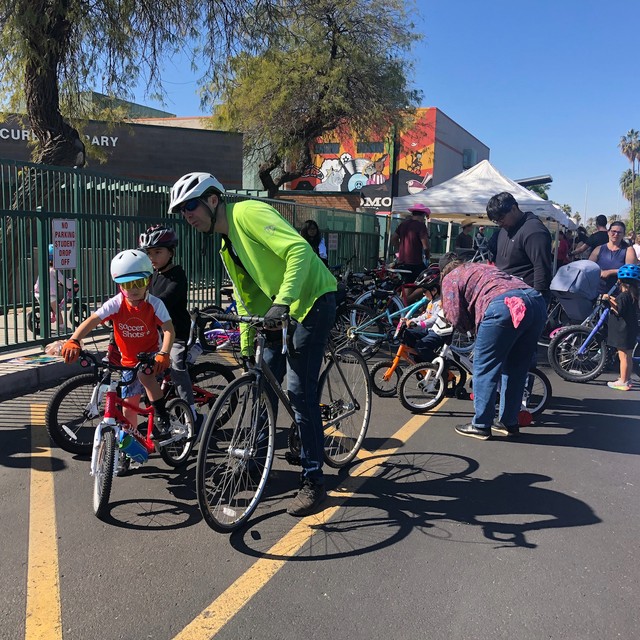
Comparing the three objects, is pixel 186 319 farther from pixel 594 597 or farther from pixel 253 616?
pixel 594 597

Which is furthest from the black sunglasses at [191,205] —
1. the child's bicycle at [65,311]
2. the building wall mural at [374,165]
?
the building wall mural at [374,165]

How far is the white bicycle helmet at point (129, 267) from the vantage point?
12.0ft

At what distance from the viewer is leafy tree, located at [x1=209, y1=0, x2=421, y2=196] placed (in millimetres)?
19672

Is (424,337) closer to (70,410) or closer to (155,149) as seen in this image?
(70,410)

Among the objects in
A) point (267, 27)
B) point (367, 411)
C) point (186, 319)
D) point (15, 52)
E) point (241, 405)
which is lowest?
point (367, 411)

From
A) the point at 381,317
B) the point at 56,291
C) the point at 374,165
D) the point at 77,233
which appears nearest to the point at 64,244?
the point at 77,233

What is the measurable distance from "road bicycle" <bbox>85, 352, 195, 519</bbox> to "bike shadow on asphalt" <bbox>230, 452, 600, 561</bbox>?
809mm

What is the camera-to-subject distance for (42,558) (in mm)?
3000

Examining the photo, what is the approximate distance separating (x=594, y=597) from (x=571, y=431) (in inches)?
105

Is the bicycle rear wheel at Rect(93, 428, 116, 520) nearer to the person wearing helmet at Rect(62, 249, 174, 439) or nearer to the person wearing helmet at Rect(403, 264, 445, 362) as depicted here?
the person wearing helmet at Rect(62, 249, 174, 439)

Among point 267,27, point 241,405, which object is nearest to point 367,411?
point 241,405

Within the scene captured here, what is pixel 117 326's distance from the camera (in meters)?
3.83

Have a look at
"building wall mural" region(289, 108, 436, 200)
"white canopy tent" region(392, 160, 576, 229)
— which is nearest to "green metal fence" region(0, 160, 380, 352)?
"white canopy tent" region(392, 160, 576, 229)

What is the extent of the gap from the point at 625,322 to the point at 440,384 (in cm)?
269
